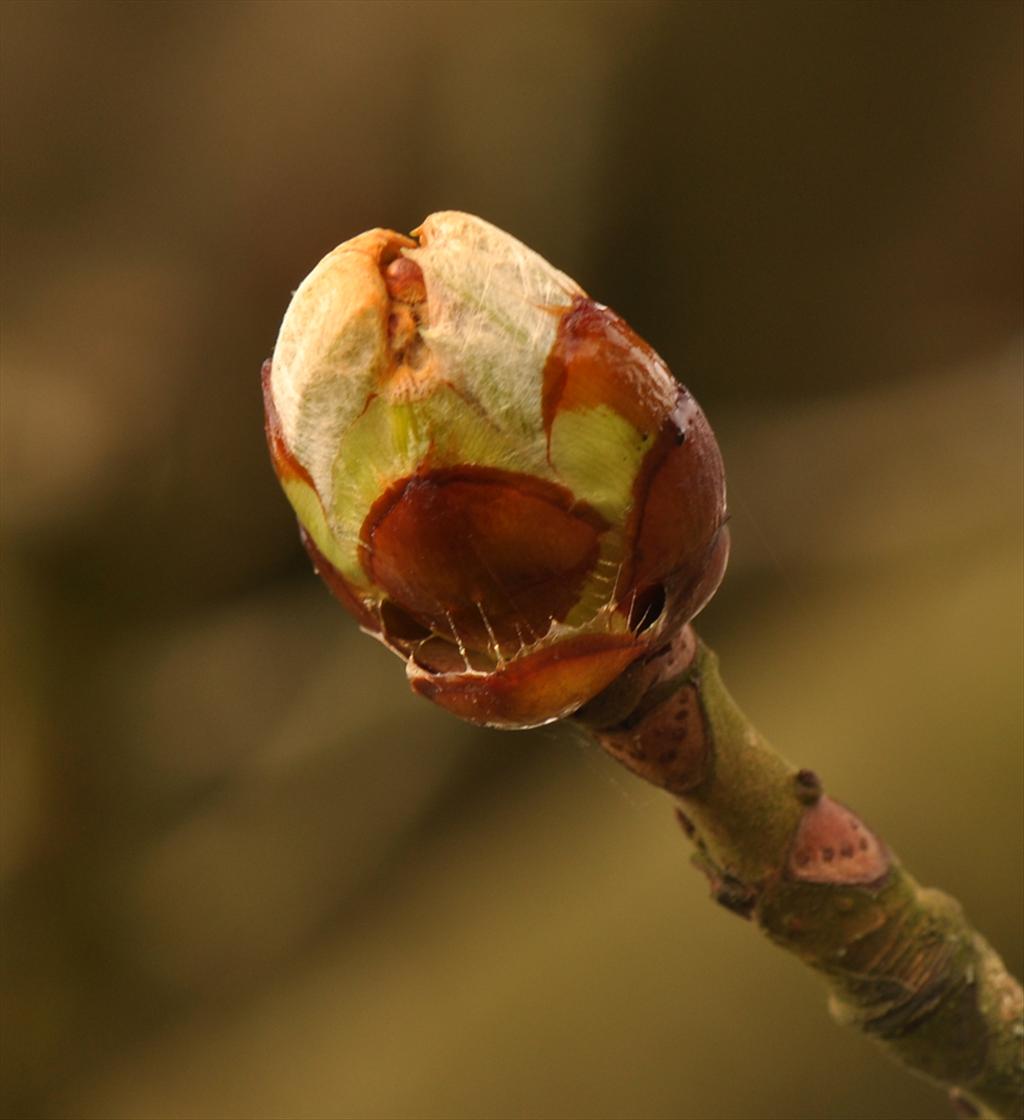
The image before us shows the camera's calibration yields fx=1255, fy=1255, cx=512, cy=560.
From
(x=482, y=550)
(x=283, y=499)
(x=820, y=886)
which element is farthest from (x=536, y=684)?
(x=283, y=499)

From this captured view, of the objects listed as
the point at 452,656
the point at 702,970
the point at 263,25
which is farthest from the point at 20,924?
the point at 452,656

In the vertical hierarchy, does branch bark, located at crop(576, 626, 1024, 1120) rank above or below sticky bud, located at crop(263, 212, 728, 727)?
below

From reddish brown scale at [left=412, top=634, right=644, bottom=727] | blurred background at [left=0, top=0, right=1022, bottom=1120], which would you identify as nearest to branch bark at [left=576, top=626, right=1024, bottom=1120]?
reddish brown scale at [left=412, top=634, right=644, bottom=727]

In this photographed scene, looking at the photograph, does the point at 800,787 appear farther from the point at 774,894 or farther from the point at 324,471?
the point at 324,471

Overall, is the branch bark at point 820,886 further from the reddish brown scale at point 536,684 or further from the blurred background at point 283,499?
the blurred background at point 283,499

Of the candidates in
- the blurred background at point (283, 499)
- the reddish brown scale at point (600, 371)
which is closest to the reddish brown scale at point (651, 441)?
the reddish brown scale at point (600, 371)

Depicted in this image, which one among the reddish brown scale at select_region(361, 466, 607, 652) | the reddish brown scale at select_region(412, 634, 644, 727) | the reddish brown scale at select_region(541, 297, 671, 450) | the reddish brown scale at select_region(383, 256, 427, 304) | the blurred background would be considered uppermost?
the reddish brown scale at select_region(383, 256, 427, 304)

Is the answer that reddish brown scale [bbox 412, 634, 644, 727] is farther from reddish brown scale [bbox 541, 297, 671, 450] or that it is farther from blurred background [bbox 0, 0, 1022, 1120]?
blurred background [bbox 0, 0, 1022, 1120]
